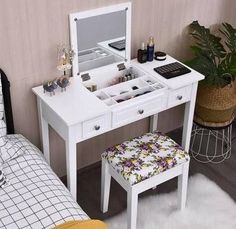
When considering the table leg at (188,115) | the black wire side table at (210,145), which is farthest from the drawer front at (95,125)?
the black wire side table at (210,145)

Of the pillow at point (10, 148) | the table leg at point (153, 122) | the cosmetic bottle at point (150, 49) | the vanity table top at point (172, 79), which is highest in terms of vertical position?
the cosmetic bottle at point (150, 49)

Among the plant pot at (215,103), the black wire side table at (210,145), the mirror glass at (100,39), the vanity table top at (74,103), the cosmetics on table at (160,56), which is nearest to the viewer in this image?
the vanity table top at (74,103)

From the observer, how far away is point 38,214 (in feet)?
6.03

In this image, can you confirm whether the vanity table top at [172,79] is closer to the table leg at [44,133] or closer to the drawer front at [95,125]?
the drawer front at [95,125]

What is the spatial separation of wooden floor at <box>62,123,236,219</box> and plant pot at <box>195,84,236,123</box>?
330 millimetres

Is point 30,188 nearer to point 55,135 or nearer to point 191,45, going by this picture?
point 55,135

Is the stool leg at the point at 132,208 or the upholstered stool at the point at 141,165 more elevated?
the upholstered stool at the point at 141,165

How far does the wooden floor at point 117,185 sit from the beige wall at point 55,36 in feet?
0.31

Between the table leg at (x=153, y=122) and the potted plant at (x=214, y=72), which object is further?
the table leg at (x=153, y=122)

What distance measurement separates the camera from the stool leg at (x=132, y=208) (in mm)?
2213

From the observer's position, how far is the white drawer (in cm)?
236

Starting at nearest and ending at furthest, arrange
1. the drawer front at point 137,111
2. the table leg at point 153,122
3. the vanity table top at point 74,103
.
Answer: the vanity table top at point 74,103 → the drawer front at point 137,111 → the table leg at point 153,122

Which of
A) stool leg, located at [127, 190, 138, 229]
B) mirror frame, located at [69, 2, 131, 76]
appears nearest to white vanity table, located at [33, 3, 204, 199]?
mirror frame, located at [69, 2, 131, 76]

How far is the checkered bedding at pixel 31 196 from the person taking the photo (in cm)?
181
